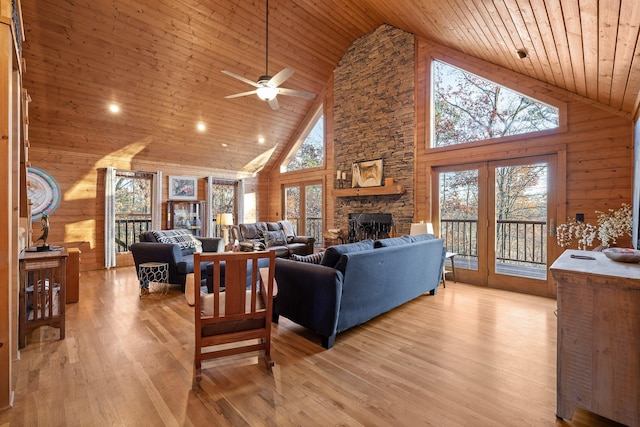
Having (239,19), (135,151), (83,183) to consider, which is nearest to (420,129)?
(239,19)

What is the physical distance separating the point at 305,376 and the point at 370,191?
4508 millimetres

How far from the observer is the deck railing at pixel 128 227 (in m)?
6.82

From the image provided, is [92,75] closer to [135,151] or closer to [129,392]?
[135,151]

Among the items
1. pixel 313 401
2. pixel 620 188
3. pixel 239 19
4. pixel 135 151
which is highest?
pixel 239 19

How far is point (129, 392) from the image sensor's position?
205 centimetres

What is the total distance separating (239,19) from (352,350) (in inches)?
217

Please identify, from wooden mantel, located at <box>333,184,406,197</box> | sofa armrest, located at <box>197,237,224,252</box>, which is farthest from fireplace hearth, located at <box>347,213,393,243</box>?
sofa armrest, located at <box>197,237,224,252</box>

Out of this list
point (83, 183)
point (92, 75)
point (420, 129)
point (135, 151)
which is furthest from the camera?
point (135, 151)

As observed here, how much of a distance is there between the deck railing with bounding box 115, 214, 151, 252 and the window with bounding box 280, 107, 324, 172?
3.95m

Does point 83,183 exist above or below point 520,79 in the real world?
below

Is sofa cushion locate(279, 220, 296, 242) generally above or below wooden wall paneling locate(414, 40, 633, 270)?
below

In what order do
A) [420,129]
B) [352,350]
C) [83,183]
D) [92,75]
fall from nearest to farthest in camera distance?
[352,350] < [92,75] < [420,129] < [83,183]

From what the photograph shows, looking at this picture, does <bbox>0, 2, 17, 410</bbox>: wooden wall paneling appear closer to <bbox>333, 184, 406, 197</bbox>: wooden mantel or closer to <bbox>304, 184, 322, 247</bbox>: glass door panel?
<bbox>333, 184, 406, 197</bbox>: wooden mantel

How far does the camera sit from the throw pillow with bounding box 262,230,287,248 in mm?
6420
